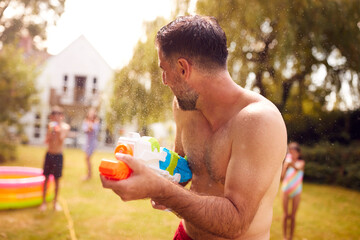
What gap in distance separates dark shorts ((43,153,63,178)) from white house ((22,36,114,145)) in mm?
2969

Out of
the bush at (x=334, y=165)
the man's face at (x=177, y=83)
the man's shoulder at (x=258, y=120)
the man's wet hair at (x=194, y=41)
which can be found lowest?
the bush at (x=334, y=165)

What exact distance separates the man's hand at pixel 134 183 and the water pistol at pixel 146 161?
0.01m

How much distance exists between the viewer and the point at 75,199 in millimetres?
4699

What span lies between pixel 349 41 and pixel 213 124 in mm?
4315

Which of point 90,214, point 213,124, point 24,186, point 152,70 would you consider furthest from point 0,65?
point 213,124

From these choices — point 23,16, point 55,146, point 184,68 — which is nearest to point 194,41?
point 184,68

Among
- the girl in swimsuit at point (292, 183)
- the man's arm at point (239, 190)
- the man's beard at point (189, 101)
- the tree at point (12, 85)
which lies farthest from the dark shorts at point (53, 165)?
the tree at point (12, 85)

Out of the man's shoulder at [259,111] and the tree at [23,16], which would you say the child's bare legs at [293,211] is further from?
the tree at [23,16]

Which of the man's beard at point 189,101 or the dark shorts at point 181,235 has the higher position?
the man's beard at point 189,101

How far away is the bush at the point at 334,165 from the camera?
830cm

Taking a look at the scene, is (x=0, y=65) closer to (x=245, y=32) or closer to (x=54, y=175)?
(x=54, y=175)

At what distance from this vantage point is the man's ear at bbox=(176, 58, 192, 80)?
0.97 m

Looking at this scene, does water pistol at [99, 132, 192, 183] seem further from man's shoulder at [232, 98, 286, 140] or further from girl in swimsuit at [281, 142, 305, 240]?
girl in swimsuit at [281, 142, 305, 240]

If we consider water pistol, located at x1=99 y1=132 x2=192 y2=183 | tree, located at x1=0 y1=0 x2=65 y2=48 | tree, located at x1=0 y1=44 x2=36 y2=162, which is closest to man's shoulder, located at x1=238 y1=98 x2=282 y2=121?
water pistol, located at x1=99 y1=132 x2=192 y2=183
